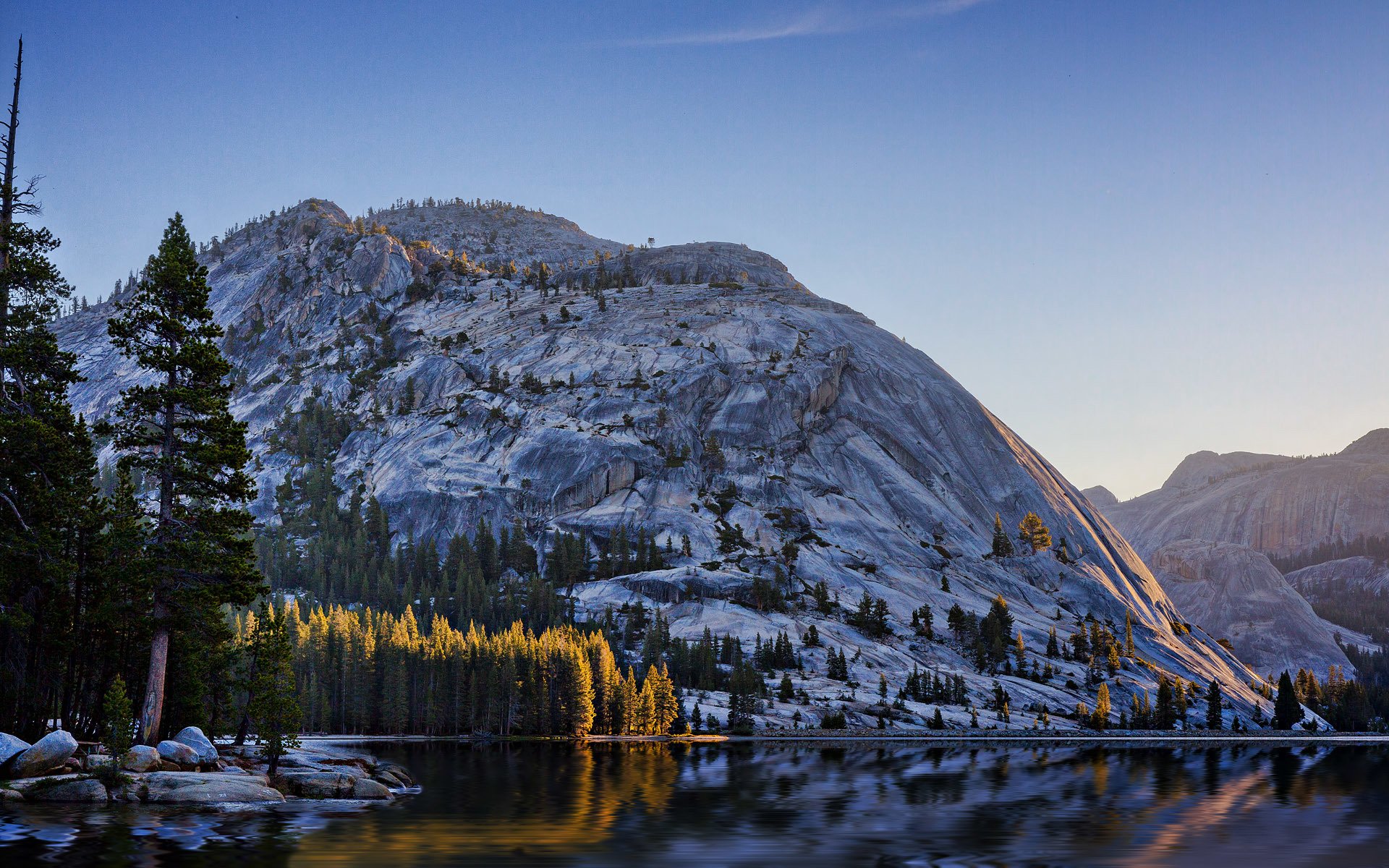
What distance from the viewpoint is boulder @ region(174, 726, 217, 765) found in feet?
196

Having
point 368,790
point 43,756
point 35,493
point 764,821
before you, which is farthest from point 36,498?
point 764,821

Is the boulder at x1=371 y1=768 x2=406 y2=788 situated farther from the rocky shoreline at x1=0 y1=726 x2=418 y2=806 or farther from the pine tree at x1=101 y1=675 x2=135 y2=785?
the pine tree at x1=101 y1=675 x2=135 y2=785

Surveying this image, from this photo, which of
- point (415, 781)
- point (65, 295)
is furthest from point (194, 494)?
point (415, 781)

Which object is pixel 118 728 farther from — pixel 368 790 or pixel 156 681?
pixel 368 790

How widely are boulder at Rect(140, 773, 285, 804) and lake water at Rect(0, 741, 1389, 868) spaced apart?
6.94 ft

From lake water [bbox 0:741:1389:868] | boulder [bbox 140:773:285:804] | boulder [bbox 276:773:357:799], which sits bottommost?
lake water [bbox 0:741:1389:868]

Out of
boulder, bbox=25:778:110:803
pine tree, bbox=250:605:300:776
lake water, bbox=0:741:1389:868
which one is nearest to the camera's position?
lake water, bbox=0:741:1389:868

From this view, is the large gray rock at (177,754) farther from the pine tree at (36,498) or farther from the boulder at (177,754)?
the pine tree at (36,498)

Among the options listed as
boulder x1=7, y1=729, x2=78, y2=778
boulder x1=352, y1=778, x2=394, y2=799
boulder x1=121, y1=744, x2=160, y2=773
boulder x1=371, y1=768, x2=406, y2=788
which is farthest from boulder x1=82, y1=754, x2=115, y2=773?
boulder x1=371, y1=768, x2=406, y2=788

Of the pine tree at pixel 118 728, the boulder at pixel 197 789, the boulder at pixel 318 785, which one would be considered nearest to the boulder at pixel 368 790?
the boulder at pixel 318 785

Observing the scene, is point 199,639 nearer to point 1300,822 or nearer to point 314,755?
point 314,755

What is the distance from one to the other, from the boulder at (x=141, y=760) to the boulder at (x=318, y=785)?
7.01 m

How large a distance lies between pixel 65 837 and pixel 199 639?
26.1 metres

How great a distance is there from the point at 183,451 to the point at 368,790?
24.2 meters
